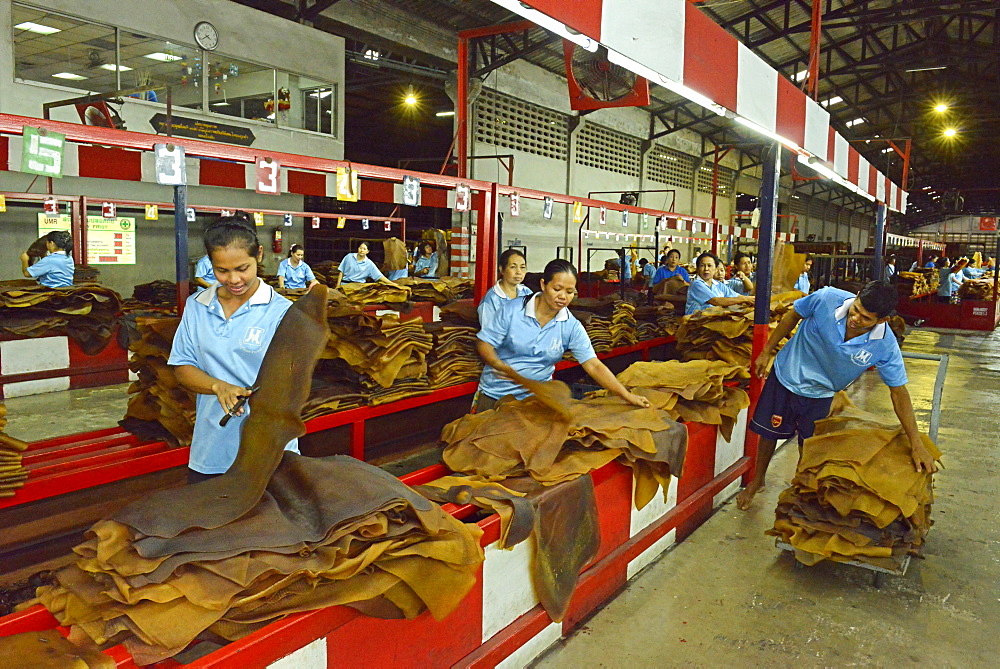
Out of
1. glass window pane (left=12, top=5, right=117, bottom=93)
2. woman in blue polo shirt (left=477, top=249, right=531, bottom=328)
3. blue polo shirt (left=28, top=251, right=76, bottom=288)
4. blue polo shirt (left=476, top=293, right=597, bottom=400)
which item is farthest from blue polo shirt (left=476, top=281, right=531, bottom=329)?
glass window pane (left=12, top=5, right=117, bottom=93)

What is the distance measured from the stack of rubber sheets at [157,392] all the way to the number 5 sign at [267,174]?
4.02 feet

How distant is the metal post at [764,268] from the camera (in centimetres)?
516

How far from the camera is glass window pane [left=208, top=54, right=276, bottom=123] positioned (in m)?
12.2

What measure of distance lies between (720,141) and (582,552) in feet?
83.9

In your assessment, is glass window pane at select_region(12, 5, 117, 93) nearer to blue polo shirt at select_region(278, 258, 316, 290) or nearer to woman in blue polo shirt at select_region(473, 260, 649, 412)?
blue polo shirt at select_region(278, 258, 316, 290)

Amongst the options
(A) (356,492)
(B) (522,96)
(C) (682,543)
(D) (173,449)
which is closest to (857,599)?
(C) (682,543)

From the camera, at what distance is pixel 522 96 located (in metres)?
16.4

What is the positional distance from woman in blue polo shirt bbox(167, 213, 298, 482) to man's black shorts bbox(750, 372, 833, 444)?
3277 millimetres

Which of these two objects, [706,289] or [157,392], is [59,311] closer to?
[157,392]

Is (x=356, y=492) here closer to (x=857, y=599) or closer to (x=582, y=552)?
(x=582, y=552)

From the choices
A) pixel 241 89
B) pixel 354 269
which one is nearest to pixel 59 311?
pixel 354 269

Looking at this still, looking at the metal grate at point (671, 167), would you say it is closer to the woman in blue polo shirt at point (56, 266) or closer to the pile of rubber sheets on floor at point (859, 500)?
the woman in blue polo shirt at point (56, 266)

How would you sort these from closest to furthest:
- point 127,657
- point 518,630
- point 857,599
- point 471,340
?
1. point 127,657
2. point 518,630
3. point 857,599
4. point 471,340

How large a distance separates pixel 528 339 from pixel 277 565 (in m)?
2.15
